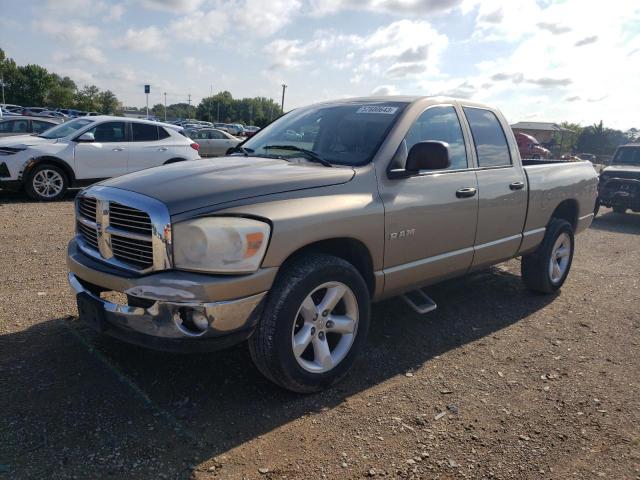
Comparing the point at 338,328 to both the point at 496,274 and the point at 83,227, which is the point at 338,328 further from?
the point at 496,274

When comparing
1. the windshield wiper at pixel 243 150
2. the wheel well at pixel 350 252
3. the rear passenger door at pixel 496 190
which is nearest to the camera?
the wheel well at pixel 350 252

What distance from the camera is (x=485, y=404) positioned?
125 inches

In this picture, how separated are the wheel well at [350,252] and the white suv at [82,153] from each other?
26.5 feet

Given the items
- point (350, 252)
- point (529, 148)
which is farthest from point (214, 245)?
point (529, 148)

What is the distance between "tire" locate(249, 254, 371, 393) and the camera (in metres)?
2.81

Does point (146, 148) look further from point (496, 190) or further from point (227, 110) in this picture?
point (227, 110)

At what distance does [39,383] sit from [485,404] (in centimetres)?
280

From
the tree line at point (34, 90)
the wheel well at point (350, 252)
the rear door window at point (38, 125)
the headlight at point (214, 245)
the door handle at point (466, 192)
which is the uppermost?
the tree line at point (34, 90)

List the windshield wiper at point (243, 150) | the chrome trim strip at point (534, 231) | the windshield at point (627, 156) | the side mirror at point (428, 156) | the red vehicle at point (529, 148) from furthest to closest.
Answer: the red vehicle at point (529, 148)
the windshield at point (627, 156)
the chrome trim strip at point (534, 231)
the windshield wiper at point (243, 150)
the side mirror at point (428, 156)

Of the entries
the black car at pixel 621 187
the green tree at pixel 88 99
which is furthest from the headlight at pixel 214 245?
the green tree at pixel 88 99

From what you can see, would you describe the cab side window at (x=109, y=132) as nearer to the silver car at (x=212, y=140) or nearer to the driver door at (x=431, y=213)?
the driver door at (x=431, y=213)

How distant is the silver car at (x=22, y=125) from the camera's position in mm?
11984

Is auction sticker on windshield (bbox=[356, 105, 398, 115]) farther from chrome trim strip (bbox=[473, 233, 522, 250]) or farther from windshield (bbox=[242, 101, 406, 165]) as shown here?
chrome trim strip (bbox=[473, 233, 522, 250])

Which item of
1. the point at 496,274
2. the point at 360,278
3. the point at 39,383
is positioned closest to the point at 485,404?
the point at 360,278
